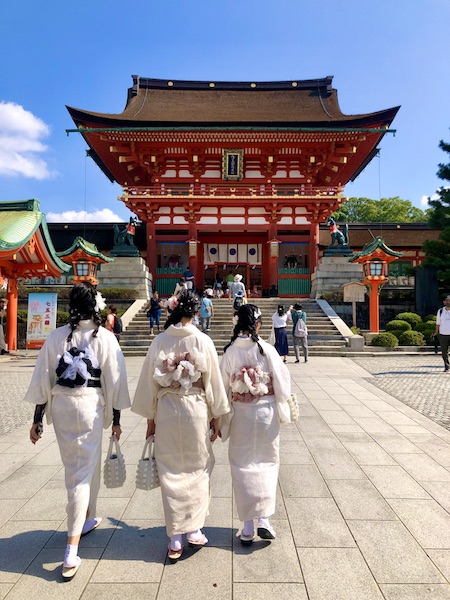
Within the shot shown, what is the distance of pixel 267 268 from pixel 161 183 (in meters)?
7.00

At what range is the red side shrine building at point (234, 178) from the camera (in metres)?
18.6

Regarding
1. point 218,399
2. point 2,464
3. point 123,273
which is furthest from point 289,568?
point 123,273

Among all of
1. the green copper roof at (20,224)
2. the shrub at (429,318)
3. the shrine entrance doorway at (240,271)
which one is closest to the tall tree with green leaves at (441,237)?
the shrub at (429,318)

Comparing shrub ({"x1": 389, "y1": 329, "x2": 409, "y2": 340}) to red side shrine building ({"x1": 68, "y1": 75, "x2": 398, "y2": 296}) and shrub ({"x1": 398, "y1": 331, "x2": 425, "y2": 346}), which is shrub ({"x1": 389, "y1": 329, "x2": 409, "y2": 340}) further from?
red side shrine building ({"x1": 68, "y1": 75, "x2": 398, "y2": 296})

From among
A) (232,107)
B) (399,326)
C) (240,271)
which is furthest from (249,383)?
(232,107)

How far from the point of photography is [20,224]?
1149cm

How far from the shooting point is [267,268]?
2120cm

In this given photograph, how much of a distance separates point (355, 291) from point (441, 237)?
18.5 ft

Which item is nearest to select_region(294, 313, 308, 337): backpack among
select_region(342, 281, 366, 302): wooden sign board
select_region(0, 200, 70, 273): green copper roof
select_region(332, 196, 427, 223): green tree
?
select_region(342, 281, 366, 302): wooden sign board

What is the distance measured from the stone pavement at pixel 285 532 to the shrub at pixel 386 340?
8.43 metres

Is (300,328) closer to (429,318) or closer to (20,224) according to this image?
(429,318)

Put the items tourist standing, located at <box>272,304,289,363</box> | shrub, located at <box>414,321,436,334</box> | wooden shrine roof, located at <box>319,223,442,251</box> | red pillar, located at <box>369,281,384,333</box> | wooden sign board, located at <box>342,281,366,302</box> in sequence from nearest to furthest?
tourist standing, located at <box>272,304,289,363</box>
shrub, located at <box>414,321,436,334</box>
red pillar, located at <box>369,281,384,333</box>
wooden sign board, located at <box>342,281,366,302</box>
wooden shrine roof, located at <box>319,223,442,251</box>

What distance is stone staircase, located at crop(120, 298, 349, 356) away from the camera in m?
12.7

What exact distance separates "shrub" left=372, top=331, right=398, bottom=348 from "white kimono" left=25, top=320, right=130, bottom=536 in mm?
11888
